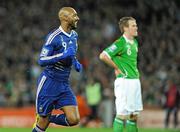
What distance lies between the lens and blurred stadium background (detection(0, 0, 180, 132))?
2342 cm

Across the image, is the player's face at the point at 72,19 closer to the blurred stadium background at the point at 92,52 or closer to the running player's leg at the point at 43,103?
the running player's leg at the point at 43,103

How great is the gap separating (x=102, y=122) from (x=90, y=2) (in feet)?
24.4

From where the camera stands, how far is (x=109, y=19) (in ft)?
95.4

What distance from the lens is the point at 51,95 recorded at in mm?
11945

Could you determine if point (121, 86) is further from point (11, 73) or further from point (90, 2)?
point (90, 2)

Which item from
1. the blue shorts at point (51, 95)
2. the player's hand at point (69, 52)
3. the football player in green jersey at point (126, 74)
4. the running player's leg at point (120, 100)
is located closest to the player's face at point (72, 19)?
the player's hand at point (69, 52)

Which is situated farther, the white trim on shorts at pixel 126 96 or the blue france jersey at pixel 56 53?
the white trim on shorts at pixel 126 96

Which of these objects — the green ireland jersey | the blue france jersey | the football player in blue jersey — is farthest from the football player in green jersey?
the blue france jersey

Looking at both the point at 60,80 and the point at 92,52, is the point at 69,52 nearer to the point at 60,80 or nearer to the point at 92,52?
the point at 60,80

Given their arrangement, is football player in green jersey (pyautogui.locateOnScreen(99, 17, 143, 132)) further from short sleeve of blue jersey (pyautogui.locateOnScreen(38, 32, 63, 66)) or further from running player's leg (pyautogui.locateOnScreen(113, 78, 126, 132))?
short sleeve of blue jersey (pyautogui.locateOnScreen(38, 32, 63, 66))

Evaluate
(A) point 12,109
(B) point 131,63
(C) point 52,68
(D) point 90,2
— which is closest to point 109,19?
(D) point 90,2

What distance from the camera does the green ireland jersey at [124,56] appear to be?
536 inches

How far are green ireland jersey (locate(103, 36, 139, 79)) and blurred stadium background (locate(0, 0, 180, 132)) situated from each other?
30.0ft

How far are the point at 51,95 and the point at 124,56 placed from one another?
2.24 meters
